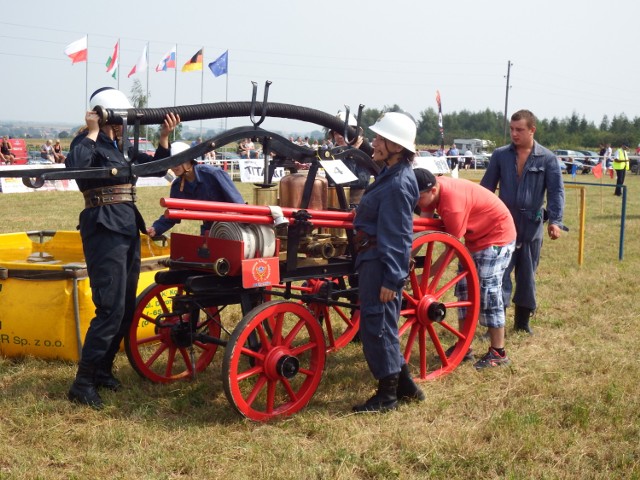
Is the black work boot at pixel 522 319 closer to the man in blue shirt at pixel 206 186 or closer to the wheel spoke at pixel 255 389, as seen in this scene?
the man in blue shirt at pixel 206 186

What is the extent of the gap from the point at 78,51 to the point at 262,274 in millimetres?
30077

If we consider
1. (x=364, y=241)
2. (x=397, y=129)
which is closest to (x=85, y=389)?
(x=364, y=241)

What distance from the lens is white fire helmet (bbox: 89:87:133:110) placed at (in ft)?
14.5

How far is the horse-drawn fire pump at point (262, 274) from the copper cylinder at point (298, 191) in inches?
0.8

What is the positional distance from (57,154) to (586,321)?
76.6 feet

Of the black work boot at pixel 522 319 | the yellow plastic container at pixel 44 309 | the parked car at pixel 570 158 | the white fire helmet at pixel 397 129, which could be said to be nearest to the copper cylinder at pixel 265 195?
the white fire helmet at pixel 397 129

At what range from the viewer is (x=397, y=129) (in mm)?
4316

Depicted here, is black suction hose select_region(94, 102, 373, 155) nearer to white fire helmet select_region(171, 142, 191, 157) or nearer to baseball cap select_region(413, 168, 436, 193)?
white fire helmet select_region(171, 142, 191, 157)

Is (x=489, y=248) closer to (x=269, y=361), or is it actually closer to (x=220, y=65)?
(x=269, y=361)

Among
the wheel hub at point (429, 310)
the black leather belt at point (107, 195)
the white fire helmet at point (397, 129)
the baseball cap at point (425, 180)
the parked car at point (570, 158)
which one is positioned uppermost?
the parked car at point (570, 158)

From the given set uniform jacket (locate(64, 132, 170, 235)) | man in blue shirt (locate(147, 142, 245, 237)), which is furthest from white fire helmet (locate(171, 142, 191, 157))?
uniform jacket (locate(64, 132, 170, 235))

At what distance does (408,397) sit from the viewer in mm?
4637

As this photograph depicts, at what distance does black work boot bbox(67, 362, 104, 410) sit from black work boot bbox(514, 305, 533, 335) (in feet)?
11.6

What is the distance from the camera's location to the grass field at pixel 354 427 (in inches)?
144
